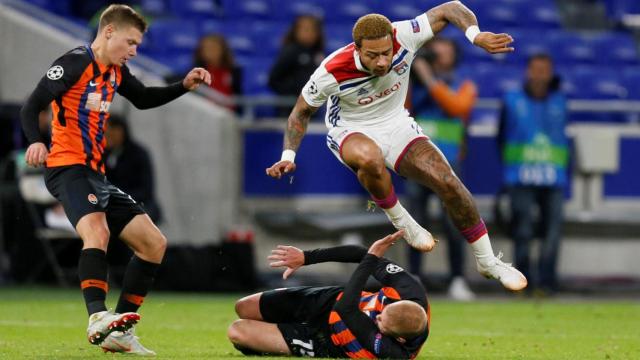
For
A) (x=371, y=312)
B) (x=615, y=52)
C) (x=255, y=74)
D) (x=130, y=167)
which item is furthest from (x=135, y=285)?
(x=615, y=52)

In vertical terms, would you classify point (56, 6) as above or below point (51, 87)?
above

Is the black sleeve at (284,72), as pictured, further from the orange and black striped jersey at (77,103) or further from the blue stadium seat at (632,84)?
the orange and black striped jersey at (77,103)

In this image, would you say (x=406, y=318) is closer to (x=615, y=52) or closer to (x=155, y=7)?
(x=155, y=7)

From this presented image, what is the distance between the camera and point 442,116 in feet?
49.3

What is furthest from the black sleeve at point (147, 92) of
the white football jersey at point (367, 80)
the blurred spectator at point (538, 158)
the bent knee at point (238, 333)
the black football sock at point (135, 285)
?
the blurred spectator at point (538, 158)

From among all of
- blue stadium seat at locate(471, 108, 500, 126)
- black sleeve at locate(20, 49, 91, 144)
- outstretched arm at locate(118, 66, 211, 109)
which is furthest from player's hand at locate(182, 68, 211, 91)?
blue stadium seat at locate(471, 108, 500, 126)

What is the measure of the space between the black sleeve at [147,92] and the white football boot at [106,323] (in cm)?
178

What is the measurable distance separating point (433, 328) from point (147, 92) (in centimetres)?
363

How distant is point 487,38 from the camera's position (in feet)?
29.4

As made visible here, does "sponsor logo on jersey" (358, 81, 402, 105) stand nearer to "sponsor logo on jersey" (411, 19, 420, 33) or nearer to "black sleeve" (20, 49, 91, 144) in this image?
"sponsor logo on jersey" (411, 19, 420, 33)

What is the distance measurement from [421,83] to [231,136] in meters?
2.44

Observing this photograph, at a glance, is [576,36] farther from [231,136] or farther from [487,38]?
[487,38]

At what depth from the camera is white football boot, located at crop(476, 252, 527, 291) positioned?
9.66m

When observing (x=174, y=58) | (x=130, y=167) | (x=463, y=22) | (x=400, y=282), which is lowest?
(x=130, y=167)
